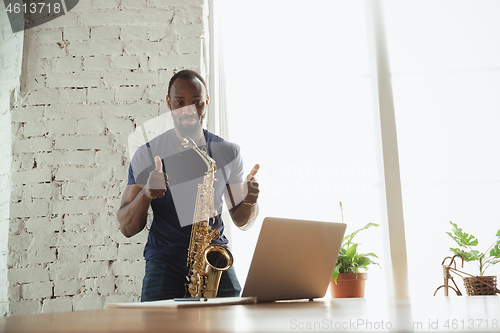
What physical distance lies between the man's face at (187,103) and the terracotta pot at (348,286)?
120 centimetres

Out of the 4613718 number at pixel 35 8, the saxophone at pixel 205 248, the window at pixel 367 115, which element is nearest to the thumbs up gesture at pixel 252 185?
the saxophone at pixel 205 248

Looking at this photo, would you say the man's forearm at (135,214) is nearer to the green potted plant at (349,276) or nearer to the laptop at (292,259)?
the laptop at (292,259)

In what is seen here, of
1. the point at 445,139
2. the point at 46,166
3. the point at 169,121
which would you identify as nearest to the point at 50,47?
the point at 46,166

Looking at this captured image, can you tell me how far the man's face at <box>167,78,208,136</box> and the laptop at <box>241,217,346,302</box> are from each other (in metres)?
1.22

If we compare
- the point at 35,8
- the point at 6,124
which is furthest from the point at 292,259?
the point at 35,8

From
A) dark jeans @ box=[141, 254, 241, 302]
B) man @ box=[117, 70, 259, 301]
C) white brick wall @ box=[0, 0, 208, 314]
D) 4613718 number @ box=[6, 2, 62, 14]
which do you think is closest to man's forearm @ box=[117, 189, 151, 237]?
man @ box=[117, 70, 259, 301]

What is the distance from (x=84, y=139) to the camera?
8.03ft

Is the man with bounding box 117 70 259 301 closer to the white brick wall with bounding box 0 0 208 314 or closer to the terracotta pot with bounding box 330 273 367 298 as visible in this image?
the white brick wall with bounding box 0 0 208 314

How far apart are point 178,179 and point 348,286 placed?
115 centimetres

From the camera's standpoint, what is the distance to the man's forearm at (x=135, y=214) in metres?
1.90

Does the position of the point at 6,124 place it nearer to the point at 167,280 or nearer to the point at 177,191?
the point at 177,191

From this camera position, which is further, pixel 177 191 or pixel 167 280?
pixel 177 191

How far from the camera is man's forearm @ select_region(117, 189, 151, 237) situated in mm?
1903

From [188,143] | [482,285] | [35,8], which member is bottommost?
[482,285]
